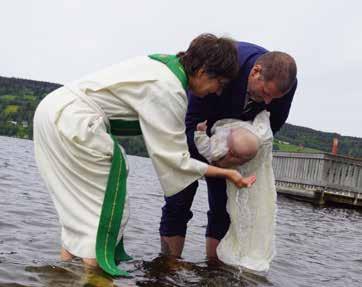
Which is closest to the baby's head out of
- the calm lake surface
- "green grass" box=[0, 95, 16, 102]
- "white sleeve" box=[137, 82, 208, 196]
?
"white sleeve" box=[137, 82, 208, 196]

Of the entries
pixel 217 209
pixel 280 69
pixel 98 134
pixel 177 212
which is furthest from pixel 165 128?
pixel 217 209

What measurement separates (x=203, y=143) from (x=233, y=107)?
1.24 ft

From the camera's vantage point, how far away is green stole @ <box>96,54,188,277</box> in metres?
3.61

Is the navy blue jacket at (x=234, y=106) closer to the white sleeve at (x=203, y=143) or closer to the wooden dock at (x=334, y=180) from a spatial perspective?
the white sleeve at (x=203, y=143)

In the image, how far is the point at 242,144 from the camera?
441 centimetres

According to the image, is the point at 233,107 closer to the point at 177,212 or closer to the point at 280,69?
the point at 280,69

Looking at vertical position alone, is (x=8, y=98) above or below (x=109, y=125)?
below

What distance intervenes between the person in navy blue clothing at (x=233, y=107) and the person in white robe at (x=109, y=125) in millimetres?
407

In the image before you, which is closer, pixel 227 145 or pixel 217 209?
pixel 227 145

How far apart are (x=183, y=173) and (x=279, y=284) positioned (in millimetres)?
1714

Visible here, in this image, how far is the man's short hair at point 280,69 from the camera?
13.2 ft

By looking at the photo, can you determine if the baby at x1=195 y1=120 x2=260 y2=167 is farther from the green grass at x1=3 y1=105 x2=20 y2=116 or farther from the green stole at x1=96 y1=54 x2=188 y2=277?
the green grass at x1=3 y1=105 x2=20 y2=116

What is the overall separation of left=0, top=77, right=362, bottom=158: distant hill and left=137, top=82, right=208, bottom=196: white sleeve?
183 ft

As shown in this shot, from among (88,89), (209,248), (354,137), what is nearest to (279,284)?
(209,248)
